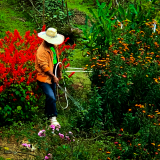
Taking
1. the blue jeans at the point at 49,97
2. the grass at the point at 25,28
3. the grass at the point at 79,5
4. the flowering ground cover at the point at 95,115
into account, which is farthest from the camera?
the grass at the point at 79,5

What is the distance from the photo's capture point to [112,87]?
5246 millimetres

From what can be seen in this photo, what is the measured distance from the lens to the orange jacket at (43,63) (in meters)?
5.10

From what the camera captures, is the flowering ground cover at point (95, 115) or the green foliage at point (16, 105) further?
the green foliage at point (16, 105)

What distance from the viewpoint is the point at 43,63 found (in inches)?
200

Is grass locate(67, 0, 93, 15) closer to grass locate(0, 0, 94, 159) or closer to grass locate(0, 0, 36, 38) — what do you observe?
grass locate(0, 0, 94, 159)

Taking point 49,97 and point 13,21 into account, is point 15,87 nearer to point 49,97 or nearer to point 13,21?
point 49,97

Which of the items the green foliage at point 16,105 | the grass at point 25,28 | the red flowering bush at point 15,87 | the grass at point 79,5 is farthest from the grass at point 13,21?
the green foliage at point 16,105

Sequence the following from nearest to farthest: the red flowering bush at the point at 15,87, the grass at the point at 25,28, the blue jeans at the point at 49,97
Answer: the red flowering bush at the point at 15,87 → the blue jeans at the point at 49,97 → the grass at the point at 25,28

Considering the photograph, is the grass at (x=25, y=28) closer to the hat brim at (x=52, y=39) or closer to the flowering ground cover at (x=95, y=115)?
the flowering ground cover at (x=95, y=115)

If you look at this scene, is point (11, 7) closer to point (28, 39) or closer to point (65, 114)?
point (28, 39)

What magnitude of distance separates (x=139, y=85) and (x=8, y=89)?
2.35 m

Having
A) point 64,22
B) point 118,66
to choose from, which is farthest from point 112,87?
point 64,22

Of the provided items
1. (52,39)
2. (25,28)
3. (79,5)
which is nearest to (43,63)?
(52,39)

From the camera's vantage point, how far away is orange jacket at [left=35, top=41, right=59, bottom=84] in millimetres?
5098
